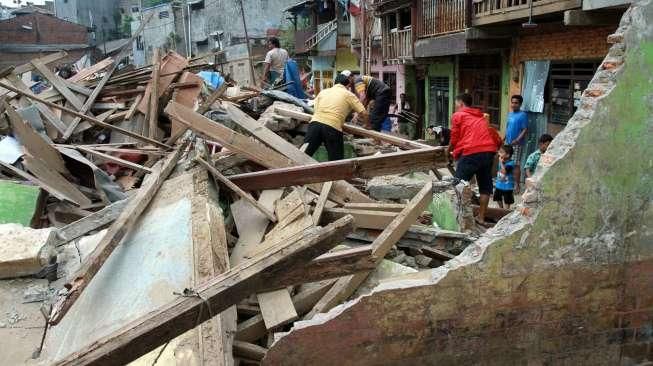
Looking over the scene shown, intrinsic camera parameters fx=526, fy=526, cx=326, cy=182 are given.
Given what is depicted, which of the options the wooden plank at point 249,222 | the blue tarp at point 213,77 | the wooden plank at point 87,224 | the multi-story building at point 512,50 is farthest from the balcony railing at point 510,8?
the wooden plank at point 87,224

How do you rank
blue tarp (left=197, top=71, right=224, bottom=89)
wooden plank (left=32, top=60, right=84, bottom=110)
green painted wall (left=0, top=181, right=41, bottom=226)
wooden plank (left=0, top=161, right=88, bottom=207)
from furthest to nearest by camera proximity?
blue tarp (left=197, top=71, right=224, bottom=89) → wooden plank (left=32, top=60, right=84, bottom=110) → wooden plank (left=0, top=161, right=88, bottom=207) → green painted wall (left=0, top=181, right=41, bottom=226)

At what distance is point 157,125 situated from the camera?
311 inches

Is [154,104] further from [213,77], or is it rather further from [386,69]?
[386,69]

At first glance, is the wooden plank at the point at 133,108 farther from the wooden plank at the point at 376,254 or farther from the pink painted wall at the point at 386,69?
the pink painted wall at the point at 386,69

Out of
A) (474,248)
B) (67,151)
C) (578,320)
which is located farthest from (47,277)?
(578,320)

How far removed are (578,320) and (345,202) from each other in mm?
2078

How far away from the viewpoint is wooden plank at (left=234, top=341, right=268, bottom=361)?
2.97 m

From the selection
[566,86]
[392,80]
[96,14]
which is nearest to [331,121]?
[566,86]

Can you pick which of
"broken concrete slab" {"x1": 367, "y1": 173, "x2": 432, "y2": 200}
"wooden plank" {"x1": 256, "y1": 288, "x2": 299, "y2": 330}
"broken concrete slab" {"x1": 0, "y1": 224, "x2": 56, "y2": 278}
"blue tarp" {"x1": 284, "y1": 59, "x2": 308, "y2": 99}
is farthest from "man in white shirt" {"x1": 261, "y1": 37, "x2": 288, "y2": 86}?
"wooden plank" {"x1": 256, "y1": 288, "x2": 299, "y2": 330}

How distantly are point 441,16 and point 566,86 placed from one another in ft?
14.5

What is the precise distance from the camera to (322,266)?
246cm

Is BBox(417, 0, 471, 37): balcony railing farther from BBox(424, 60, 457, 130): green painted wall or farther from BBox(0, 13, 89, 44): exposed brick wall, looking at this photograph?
BBox(0, 13, 89, 44): exposed brick wall

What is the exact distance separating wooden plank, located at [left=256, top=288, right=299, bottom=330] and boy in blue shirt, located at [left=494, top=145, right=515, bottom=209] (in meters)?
5.26

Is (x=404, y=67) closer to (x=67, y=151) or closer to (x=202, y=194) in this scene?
(x=67, y=151)
